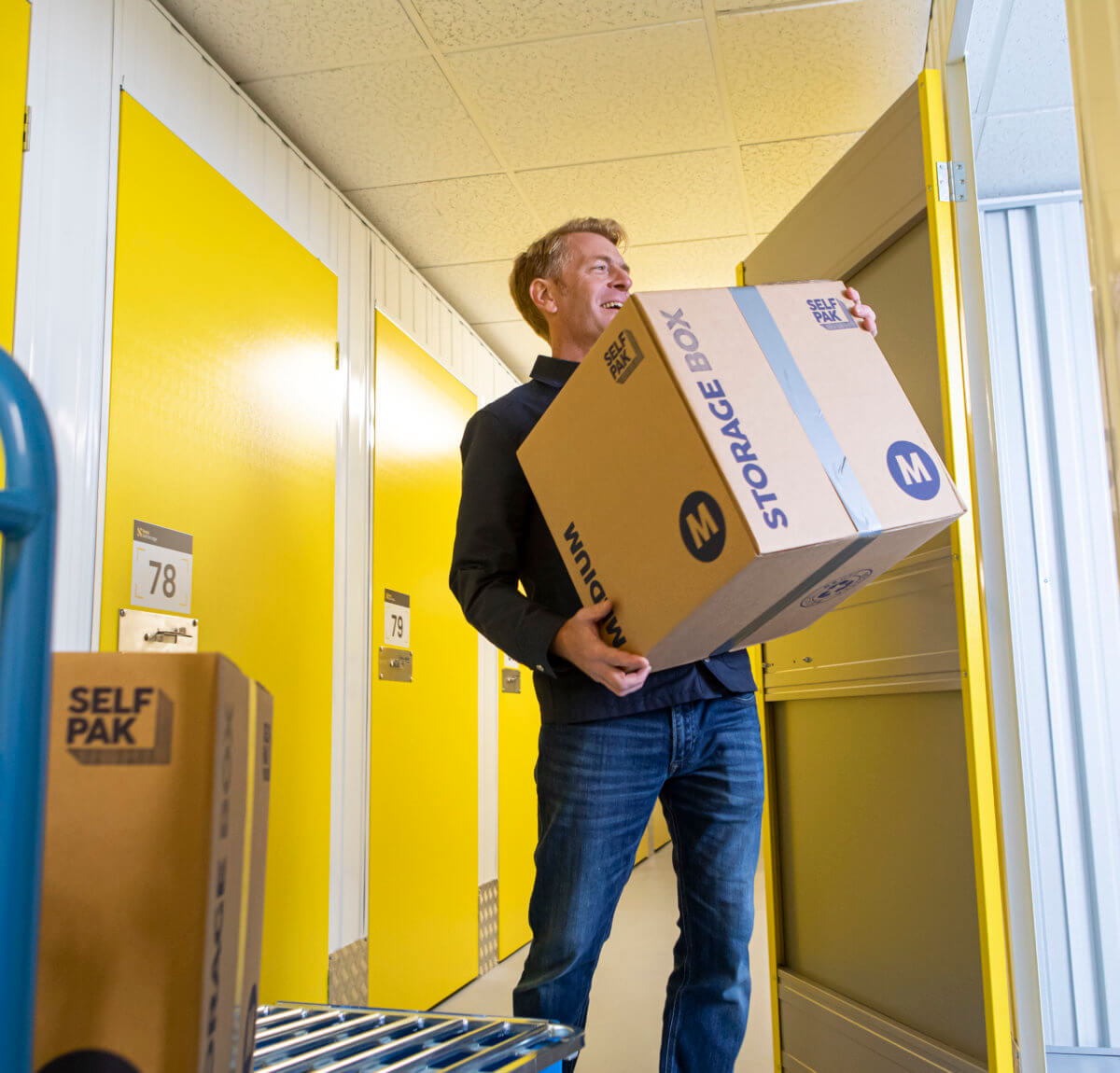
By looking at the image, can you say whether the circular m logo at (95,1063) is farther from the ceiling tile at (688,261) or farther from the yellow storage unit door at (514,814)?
the yellow storage unit door at (514,814)

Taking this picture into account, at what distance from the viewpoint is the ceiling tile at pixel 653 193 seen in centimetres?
287

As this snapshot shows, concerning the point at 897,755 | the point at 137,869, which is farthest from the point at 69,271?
the point at 897,755

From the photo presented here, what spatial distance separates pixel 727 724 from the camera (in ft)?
4.82

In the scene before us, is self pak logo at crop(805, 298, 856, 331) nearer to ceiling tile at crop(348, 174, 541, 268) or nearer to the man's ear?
the man's ear

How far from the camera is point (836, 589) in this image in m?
1.23

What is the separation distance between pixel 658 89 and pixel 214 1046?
8.08 feet

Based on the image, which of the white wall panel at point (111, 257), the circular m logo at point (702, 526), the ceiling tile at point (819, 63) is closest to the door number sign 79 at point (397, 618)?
the white wall panel at point (111, 257)

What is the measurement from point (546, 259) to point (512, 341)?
8.28ft

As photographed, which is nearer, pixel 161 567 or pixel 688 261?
pixel 161 567

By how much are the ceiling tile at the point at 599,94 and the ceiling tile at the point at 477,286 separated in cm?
68

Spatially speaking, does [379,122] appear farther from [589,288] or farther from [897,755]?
[897,755]

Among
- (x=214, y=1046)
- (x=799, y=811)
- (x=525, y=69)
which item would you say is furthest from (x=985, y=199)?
(x=214, y=1046)

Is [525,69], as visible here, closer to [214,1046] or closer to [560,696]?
[560,696]

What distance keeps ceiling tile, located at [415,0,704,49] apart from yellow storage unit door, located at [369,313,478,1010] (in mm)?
1013
